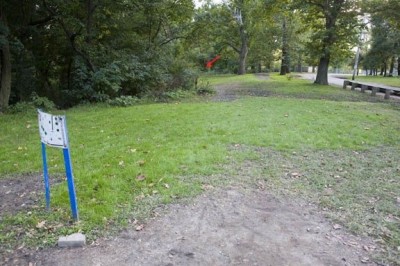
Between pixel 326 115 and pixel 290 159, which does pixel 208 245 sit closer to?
pixel 290 159

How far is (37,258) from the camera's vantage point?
2.89m

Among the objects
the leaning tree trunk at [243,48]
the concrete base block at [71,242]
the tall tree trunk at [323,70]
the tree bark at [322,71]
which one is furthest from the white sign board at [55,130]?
the leaning tree trunk at [243,48]

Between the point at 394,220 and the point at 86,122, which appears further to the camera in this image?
the point at 86,122

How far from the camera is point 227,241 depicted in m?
3.13

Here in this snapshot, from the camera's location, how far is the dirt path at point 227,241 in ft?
9.42

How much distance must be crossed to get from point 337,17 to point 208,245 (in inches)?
681

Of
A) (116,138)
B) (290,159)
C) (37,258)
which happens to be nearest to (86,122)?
(116,138)

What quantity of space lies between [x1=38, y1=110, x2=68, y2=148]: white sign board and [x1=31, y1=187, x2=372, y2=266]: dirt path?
0.97 metres

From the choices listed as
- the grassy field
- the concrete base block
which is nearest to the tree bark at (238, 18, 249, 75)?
the grassy field

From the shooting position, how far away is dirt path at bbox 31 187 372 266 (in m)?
2.87

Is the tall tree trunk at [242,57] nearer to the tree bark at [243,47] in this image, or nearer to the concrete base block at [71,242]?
the tree bark at [243,47]

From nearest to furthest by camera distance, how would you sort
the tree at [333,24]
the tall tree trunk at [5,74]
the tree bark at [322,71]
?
the tall tree trunk at [5,74] → the tree at [333,24] → the tree bark at [322,71]

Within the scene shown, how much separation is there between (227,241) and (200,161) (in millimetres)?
2137

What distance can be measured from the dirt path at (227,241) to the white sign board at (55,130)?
0.97 metres
